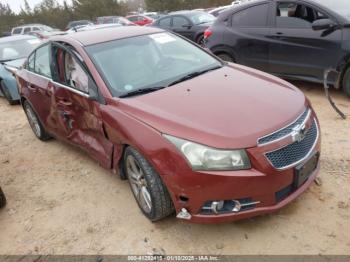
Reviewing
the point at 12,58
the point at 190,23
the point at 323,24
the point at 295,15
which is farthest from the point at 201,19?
the point at 323,24

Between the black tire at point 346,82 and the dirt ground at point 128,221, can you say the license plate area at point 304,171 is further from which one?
the black tire at point 346,82

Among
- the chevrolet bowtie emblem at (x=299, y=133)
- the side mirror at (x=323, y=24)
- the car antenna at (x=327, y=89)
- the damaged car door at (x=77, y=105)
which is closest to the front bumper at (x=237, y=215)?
the chevrolet bowtie emblem at (x=299, y=133)

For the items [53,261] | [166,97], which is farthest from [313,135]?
[53,261]

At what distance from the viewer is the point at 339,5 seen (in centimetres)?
560

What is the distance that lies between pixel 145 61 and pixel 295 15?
11.1 ft

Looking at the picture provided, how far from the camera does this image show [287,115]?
2889mm

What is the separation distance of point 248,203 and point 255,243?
16.7 inches

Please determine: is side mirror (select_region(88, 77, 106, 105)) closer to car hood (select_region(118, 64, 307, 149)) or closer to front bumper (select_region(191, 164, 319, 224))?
car hood (select_region(118, 64, 307, 149))

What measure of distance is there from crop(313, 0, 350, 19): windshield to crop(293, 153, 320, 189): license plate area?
11.0 feet

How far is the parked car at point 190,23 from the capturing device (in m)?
11.6

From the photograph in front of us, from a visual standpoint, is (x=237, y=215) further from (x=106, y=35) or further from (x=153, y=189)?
(x=106, y=35)

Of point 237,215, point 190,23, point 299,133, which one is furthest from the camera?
point 190,23

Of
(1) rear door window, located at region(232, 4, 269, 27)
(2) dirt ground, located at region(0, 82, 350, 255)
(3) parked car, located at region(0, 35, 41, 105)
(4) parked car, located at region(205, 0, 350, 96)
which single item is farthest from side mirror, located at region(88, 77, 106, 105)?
(3) parked car, located at region(0, 35, 41, 105)

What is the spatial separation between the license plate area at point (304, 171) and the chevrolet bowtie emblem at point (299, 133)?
20 centimetres
